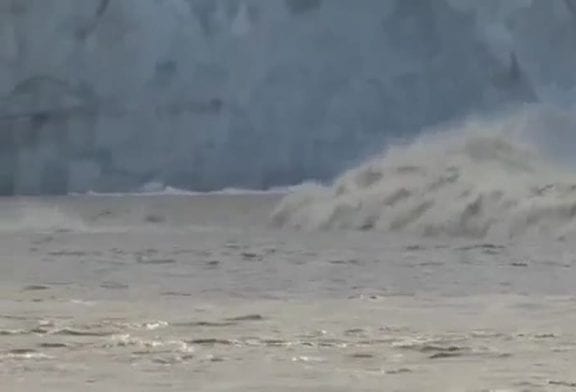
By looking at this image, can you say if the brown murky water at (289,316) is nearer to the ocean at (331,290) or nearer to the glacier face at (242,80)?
the ocean at (331,290)

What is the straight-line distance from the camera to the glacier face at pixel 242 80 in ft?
16.3

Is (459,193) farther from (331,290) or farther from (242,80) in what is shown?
(242,80)

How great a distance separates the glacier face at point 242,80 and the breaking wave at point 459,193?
852 millimetres

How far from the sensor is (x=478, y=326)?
1174 mm

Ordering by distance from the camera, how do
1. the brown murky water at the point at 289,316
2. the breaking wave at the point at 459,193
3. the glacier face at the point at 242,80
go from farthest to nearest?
1. the glacier face at the point at 242,80
2. the breaking wave at the point at 459,193
3. the brown murky water at the point at 289,316

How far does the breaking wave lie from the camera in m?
2.93

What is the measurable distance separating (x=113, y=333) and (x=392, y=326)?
0.23 m

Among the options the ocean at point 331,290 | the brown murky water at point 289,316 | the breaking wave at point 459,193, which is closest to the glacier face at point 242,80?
the breaking wave at point 459,193

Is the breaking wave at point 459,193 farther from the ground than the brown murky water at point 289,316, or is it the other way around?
the breaking wave at point 459,193

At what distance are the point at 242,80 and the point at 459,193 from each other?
2031 mm

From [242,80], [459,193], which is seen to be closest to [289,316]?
[459,193]

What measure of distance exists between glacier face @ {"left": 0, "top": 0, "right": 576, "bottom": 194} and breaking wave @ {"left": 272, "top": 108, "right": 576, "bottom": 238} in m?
0.85

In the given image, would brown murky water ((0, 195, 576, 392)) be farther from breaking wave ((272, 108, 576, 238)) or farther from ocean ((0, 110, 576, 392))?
breaking wave ((272, 108, 576, 238))


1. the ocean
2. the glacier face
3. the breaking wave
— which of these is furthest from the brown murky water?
the glacier face
